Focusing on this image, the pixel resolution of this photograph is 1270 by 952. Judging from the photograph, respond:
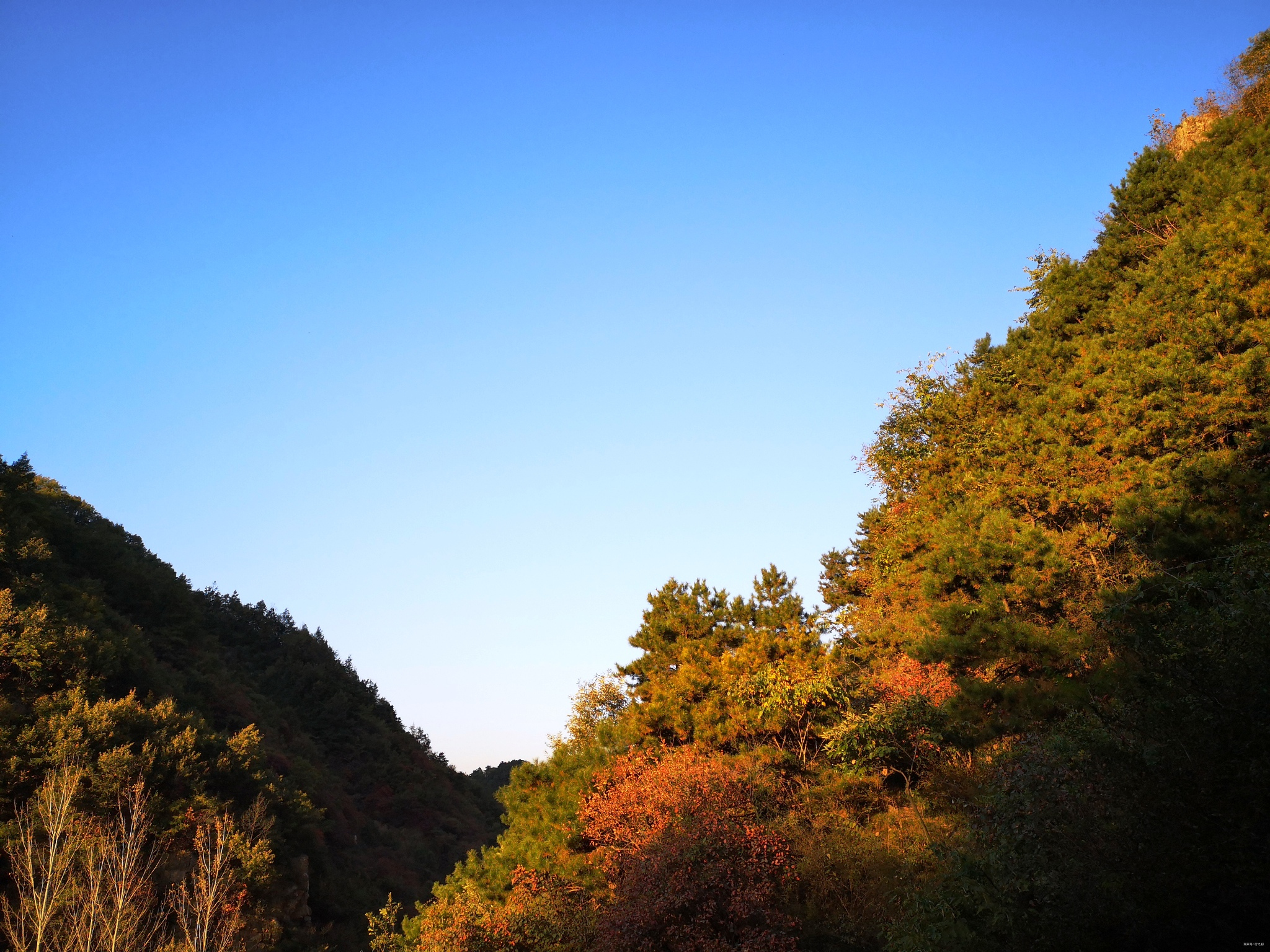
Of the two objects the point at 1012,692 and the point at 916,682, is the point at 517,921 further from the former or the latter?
the point at 1012,692

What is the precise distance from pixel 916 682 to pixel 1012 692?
16.3 ft

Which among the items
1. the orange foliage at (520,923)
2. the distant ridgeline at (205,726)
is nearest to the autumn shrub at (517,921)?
the orange foliage at (520,923)

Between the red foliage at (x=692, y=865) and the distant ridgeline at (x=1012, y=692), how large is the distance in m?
0.07

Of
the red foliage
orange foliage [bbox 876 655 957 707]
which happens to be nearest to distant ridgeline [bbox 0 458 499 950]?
the red foliage

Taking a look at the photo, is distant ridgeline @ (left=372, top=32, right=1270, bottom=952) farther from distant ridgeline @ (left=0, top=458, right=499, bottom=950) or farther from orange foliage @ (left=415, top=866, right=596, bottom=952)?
distant ridgeline @ (left=0, top=458, right=499, bottom=950)

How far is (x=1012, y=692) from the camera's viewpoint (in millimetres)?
15883

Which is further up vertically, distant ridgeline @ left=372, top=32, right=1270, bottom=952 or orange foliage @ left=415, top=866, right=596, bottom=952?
distant ridgeline @ left=372, top=32, right=1270, bottom=952

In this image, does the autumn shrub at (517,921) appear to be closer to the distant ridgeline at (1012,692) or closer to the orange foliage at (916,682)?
the distant ridgeline at (1012,692)

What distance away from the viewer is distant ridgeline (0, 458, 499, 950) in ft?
100

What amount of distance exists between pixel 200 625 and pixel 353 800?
1500 centimetres

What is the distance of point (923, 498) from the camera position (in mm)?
26547

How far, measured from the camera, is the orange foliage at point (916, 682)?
1967cm

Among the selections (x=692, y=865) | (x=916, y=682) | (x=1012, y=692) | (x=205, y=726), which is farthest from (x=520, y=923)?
(x=205, y=726)

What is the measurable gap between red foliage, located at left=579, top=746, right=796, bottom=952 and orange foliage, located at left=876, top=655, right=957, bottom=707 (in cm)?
440
